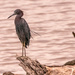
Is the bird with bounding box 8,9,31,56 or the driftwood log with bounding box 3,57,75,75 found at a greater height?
the bird with bounding box 8,9,31,56

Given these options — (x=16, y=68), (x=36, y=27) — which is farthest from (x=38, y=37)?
(x=16, y=68)

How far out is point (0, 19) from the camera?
56.1 meters

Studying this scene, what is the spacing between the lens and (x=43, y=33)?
52.1 m

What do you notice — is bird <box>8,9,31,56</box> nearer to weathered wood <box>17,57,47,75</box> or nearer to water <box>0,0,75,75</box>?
weathered wood <box>17,57,47,75</box>

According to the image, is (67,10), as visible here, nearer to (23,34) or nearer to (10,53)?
(10,53)

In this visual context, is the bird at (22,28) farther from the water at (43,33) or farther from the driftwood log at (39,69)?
the water at (43,33)

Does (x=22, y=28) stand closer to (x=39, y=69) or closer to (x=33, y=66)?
(x=33, y=66)

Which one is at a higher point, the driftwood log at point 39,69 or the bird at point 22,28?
the bird at point 22,28

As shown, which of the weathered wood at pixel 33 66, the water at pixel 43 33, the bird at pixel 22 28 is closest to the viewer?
the weathered wood at pixel 33 66

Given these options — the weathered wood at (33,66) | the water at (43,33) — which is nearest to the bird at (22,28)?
the weathered wood at (33,66)

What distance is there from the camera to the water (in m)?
46.2

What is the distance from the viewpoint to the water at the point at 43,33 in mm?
46219

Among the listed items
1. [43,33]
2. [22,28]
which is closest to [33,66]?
[22,28]

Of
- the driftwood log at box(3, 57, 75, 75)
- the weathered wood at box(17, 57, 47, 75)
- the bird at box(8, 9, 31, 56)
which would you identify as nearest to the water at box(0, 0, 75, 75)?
the bird at box(8, 9, 31, 56)
